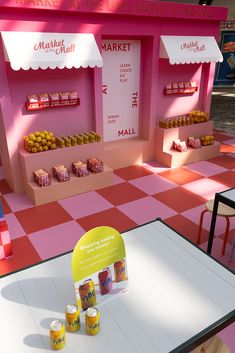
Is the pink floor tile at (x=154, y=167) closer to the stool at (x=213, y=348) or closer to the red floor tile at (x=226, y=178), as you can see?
the red floor tile at (x=226, y=178)

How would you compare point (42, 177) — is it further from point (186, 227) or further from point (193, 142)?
point (193, 142)

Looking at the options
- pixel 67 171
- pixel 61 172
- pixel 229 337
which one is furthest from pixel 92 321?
pixel 67 171

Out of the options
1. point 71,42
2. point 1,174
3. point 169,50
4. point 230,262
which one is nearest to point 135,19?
point 169,50

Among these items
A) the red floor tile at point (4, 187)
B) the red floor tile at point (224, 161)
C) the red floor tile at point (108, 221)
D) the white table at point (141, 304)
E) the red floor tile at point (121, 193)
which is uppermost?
the white table at point (141, 304)

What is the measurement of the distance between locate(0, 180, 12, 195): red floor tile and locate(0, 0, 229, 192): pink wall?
7.6 inches

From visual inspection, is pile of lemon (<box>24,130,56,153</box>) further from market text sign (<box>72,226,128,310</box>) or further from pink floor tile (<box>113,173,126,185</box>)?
market text sign (<box>72,226,128,310</box>)

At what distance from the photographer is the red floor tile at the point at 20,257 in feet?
10.8

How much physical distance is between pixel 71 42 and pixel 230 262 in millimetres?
3749

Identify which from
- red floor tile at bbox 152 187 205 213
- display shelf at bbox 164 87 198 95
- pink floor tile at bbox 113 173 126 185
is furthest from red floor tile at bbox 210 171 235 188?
display shelf at bbox 164 87 198 95

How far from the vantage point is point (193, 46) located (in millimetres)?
5680

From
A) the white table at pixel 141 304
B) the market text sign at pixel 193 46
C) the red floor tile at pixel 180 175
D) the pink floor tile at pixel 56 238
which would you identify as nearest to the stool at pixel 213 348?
the white table at pixel 141 304

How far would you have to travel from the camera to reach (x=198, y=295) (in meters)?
1.76

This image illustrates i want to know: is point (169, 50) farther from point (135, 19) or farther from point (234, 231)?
point (234, 231)

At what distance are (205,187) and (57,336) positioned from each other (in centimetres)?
415
